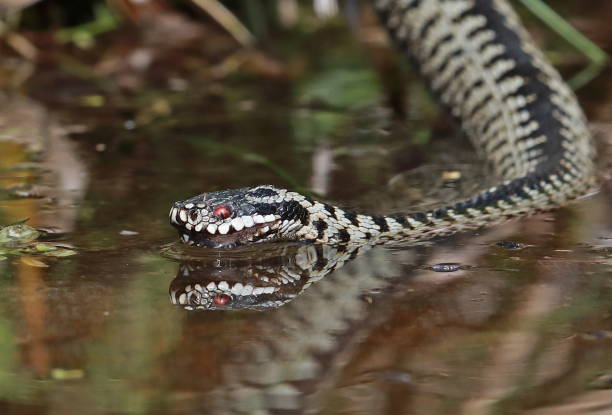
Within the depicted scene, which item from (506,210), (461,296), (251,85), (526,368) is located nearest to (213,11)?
(251,85)

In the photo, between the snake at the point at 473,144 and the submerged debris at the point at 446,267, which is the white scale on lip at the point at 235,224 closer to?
the snake at the point at 473,144

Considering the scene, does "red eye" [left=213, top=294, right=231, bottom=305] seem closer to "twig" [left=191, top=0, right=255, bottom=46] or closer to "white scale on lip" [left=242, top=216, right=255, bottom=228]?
"white scale on lip" [left=242, top=216, right=255, bottom=228]

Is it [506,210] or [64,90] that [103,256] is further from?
[64,90]

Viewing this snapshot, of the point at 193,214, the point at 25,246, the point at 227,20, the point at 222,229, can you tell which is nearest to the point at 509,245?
the point at 222,229

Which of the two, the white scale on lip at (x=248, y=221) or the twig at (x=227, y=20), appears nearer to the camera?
the white scale on lip at (x=248, y=221)

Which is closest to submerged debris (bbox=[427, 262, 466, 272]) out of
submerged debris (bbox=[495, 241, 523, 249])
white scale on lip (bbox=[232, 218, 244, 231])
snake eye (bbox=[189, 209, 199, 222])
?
submerged debris (bbox=[495, 241, 523, 249])

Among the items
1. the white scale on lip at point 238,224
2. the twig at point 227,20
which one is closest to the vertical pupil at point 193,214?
the white scale on lip at point 238,224

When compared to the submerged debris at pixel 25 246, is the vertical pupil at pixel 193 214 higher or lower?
higher
